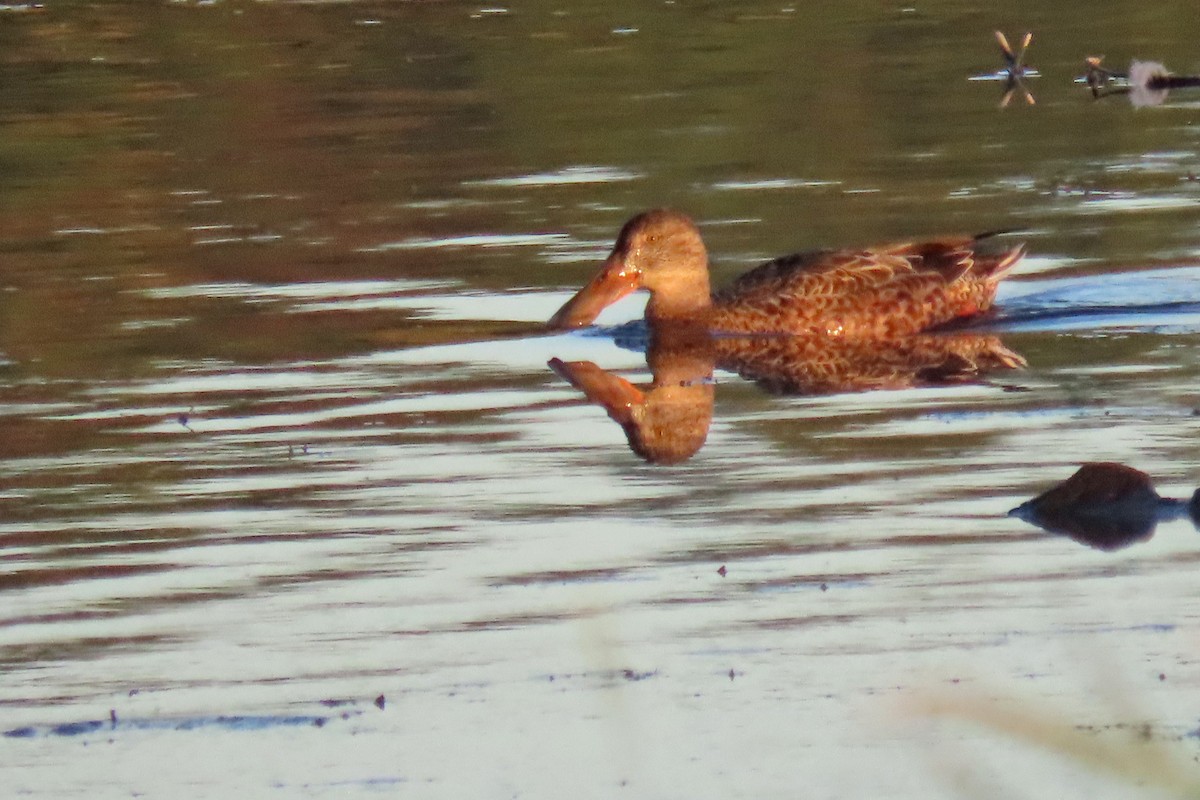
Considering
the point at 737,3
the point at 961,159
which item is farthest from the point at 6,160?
the point at 737,3

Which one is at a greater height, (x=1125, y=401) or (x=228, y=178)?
(x=1125, y=401)

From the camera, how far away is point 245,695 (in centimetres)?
632

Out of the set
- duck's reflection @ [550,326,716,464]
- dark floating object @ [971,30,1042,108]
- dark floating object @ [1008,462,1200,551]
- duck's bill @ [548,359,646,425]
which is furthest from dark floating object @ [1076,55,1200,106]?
dark floating object @ [1008,462,1200,551]

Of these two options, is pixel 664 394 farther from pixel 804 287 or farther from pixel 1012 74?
pixel 1012 74

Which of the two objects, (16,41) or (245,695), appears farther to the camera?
(16,41)

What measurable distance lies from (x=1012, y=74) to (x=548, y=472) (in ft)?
32.0

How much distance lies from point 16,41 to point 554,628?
17.1 m

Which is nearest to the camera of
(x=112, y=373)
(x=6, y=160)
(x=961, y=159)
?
(x=112, y=373)

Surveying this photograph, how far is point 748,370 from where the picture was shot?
34.8 ft

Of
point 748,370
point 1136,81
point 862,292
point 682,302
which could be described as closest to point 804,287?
point 862,292

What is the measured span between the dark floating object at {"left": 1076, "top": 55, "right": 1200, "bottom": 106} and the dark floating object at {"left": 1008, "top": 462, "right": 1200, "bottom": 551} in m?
Answer: 7.70

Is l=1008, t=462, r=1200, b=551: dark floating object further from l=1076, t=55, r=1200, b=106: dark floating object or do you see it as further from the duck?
l=1076, t=55, r=1200, b=106: dark floating object

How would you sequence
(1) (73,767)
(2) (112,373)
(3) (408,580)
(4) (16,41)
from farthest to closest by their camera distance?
(4) (16,41) < (2) (112,373) < (3) (408,580) < (1) (73,767)

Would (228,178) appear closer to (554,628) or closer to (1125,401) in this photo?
(1125,401)
